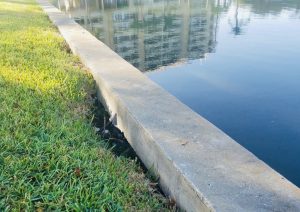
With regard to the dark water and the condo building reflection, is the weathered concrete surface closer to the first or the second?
the dark water

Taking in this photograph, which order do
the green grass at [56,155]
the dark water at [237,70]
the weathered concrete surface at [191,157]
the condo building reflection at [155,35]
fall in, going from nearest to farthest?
the weathered concrete surface at [191,157] → the green grass at [56,155] → the dark water at [237,70] → the condo building reflection at [155,35]

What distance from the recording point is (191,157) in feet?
9.60

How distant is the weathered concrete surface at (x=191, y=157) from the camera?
8.05 feet

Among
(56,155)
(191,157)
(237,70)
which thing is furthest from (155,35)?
(191,157)

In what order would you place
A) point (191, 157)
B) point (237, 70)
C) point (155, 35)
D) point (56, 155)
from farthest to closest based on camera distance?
point (155, 35)
point (237, 70)
point (56, 155)
point (191, 157)

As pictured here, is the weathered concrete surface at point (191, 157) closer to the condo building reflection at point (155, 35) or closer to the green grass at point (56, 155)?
the green grass at point (56, 155)

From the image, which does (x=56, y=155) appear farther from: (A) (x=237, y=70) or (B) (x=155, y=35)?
(B) (x=155, y=35)

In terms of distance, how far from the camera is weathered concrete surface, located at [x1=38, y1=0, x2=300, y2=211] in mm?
2454

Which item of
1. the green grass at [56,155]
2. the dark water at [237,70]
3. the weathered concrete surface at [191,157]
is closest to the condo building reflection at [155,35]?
the dark water at [237,70]

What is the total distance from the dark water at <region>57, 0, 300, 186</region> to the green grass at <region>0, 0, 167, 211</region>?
2.02 m

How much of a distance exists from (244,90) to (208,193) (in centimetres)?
422

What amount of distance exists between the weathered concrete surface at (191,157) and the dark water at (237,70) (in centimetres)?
135

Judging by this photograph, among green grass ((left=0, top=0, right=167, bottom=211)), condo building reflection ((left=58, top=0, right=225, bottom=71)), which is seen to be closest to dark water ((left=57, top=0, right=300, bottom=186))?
condo building reflection ((left=58, top=0, right=225, bottom=71))

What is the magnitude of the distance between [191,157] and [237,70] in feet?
16.3
